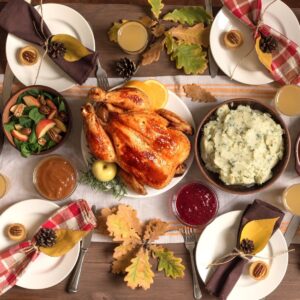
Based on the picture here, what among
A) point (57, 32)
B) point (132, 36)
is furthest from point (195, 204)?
point (57, 32)

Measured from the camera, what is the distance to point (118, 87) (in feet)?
7.75

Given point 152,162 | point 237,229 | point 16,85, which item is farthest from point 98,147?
point 237,229

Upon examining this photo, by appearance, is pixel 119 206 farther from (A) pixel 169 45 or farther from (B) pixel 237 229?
(A) pixel 169 45

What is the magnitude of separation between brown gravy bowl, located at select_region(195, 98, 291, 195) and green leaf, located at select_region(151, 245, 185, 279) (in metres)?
0.41

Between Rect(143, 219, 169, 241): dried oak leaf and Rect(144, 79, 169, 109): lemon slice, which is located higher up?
Rect(144, 79, 169, 109): lemon slice

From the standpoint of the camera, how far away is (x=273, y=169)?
2273 mm

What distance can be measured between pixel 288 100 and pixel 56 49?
1.14 m

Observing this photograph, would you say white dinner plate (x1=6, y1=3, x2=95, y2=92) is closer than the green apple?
No

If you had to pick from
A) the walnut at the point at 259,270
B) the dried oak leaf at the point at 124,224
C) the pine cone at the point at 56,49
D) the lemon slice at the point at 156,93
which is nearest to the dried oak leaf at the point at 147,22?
the lemon slice at the point at 156,93

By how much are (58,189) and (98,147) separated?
0.35 meters

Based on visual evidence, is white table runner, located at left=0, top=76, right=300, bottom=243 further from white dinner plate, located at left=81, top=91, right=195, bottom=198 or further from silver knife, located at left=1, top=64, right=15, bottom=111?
silver knife, located at left=1, top=64, right=15, bottom=111

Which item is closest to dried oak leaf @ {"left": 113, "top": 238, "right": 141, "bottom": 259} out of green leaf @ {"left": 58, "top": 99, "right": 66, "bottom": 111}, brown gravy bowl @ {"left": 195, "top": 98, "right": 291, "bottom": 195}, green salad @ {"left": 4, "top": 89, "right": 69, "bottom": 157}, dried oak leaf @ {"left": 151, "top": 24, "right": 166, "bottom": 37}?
brown gravy bowl @ {"left": 195, "top": 98, "right": 291, "bottom": 195}

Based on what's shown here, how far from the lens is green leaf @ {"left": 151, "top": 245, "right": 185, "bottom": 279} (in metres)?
2.33

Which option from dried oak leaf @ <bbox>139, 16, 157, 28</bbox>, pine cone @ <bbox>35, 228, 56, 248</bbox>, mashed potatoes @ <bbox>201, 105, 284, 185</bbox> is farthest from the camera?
dried oak leaf @ <bbox>139, 16, 157, 28</bbox>
